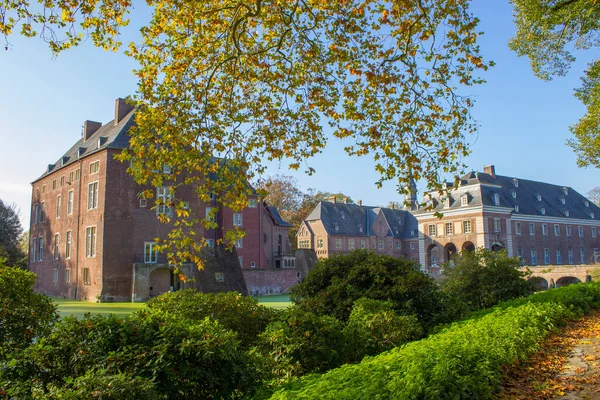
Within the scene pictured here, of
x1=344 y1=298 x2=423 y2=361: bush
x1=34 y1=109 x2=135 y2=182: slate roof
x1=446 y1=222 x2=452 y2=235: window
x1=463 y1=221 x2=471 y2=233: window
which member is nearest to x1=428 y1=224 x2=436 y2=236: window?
x1=446 y1=222 x2=452 y2=235: window

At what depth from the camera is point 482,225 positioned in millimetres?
51938

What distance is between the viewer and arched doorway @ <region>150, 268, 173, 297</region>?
1415 inches

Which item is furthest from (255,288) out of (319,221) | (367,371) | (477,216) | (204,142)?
(367,371)

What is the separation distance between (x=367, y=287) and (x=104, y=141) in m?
33.6

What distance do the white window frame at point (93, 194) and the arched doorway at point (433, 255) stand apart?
39458mm

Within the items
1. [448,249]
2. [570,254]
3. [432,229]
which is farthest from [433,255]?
[570,254]

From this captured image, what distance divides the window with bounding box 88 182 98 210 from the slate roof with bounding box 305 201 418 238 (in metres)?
31.2

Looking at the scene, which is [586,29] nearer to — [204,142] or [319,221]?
[204,142]

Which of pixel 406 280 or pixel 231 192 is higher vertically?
pixel 231 192

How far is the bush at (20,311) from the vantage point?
6.18m

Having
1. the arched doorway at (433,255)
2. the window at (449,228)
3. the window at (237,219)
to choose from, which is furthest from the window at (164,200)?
the arched doorway at (433,255)

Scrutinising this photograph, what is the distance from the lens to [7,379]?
3971 mm

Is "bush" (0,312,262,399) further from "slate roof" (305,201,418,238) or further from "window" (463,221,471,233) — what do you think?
"slate roof" (305,201,418,238)

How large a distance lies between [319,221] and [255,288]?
2043 centimetres
